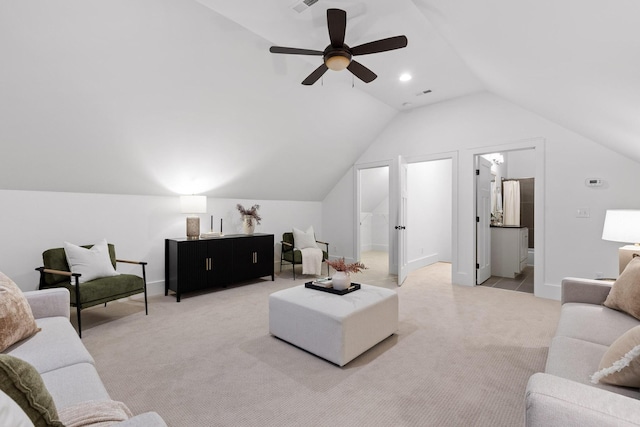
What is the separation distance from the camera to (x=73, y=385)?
1400 millimetres

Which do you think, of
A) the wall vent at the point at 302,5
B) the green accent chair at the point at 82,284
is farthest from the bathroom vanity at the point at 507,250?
the green accent chair at the point at 82,284

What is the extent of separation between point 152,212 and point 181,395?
3068mm

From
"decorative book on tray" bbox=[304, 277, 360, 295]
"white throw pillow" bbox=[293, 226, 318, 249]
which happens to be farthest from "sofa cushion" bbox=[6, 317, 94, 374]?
"white throw pillow" bbox=[293, 226, 318, 249]

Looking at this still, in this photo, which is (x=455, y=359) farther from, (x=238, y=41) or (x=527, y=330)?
(x=238, y=41)

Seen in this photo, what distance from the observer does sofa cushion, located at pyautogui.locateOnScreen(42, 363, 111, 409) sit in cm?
130

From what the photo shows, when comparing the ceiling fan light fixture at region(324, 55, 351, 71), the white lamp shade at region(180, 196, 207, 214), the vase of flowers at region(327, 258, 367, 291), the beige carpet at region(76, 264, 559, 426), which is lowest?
the beige carpet at region(76, 264, 559, 426)

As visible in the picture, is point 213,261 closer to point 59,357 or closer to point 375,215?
point 59,357

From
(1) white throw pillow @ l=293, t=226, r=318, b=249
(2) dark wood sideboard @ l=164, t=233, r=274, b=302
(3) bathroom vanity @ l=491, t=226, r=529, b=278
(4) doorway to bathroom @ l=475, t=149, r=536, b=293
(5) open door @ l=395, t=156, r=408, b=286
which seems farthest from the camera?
(1) white throw pillow @ l=293, t=226, r=318, b=249

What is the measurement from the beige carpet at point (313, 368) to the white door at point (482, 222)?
1.16 m

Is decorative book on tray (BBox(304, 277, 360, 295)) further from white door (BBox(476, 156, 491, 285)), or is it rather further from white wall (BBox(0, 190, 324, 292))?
white door (BBox(476, 156, 491, 285))

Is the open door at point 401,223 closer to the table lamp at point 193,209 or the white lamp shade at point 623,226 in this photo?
the white lamp shade at point 623,226

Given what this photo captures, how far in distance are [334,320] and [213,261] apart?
2.66 m

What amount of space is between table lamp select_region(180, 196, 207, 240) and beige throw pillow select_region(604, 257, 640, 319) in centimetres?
442

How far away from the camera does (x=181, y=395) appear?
206cm
